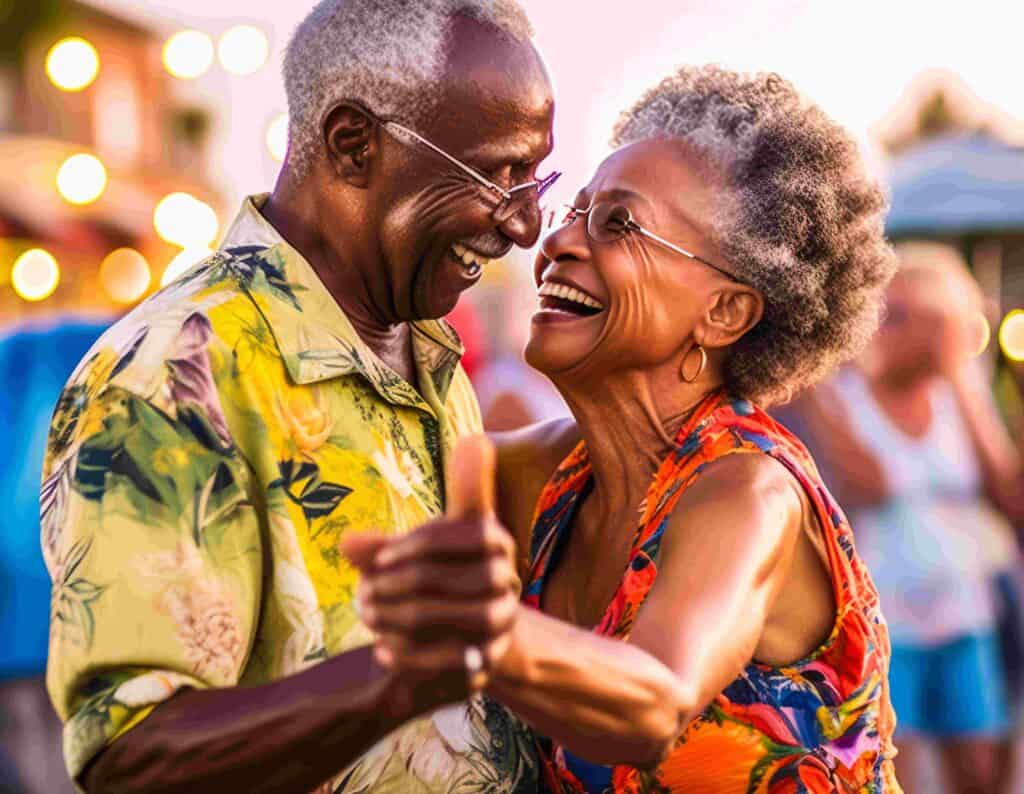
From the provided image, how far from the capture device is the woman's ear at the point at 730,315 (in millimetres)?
2836

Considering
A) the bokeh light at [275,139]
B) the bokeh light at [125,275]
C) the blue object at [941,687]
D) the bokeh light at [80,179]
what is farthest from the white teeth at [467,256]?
the bokeh light at [80,179]

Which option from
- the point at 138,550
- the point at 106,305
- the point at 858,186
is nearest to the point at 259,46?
the point at 106,305

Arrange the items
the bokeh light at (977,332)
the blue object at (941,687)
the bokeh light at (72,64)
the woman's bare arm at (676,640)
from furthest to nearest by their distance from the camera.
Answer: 1. the bokeh light at (72,64)
2. the bokeh light at (977,332)
3. the blue object at (941,687)
4. the woman's bare arm at (676,640)

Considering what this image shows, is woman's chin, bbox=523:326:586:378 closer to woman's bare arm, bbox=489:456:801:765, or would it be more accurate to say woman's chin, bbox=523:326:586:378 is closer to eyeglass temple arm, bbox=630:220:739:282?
eyeglass temple arm, bbox=630:220:739:282

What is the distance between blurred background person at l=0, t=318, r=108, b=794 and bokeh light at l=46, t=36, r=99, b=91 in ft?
20.0

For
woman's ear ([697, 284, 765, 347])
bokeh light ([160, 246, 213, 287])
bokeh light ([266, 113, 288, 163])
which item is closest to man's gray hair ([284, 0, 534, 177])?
woman's ear ([697, 284, 765, 347])

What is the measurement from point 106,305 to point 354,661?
8277 millimetres

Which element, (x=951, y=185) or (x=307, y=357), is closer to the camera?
(x=307, y=357)

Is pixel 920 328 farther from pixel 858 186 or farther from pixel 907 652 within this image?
pixel 858 186

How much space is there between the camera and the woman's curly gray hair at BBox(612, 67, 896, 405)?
2801 mm

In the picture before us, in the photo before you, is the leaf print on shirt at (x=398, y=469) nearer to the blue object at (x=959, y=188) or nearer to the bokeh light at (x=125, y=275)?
the bokeh light at (x=125, y=275)

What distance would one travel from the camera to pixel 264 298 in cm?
240

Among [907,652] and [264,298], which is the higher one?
[264,298]

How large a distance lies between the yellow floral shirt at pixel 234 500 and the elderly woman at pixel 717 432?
35 centimetres
